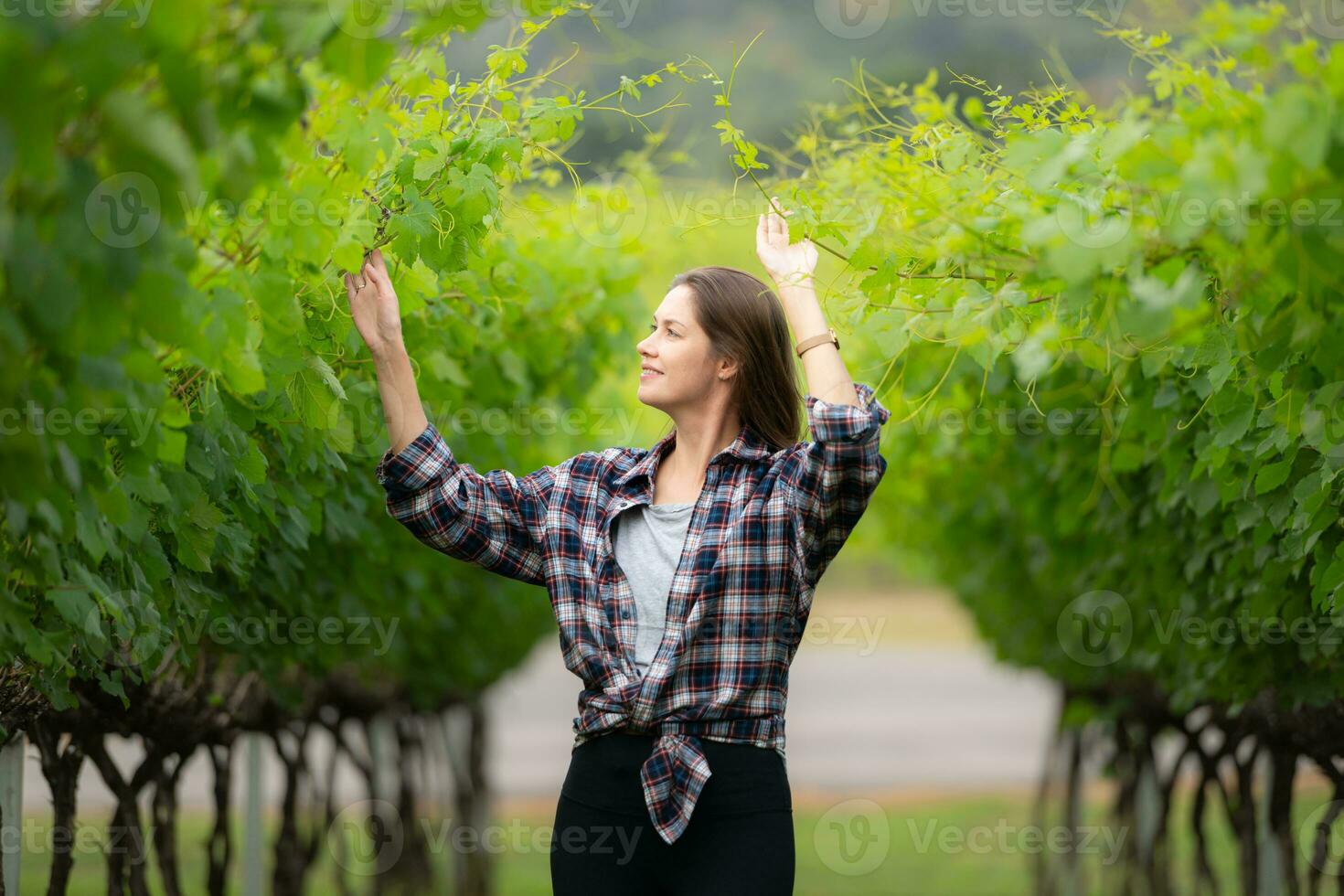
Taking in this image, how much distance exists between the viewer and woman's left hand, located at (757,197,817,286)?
2521mm

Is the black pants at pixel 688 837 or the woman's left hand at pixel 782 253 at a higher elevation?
the woman's left hand at pixel 782 253

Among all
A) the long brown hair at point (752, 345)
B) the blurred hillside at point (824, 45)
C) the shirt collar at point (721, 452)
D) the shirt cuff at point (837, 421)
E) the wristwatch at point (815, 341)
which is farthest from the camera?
the blurred hillside at point (824, 45)

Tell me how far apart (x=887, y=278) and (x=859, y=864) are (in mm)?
8938

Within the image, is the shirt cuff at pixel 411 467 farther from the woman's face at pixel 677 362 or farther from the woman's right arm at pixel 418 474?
the woman's face at pixel 677 362

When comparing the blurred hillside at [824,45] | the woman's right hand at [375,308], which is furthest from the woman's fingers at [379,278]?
the blurred hillside at [824,45]

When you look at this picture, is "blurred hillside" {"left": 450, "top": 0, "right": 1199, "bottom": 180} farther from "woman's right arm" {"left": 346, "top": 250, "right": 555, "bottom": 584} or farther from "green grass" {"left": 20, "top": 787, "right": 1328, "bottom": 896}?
"woman's right arm" {"left": 346, "top": 250, "right": 555, "bottom": 584}

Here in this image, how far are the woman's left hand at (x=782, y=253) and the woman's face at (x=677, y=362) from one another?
0.75 feet

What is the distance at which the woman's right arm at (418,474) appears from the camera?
251 centimetres

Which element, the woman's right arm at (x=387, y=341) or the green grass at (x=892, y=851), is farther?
the green grass at (x=892, y=851)

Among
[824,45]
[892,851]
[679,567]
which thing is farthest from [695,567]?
[824,45]

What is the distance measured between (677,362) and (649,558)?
0.39 meters

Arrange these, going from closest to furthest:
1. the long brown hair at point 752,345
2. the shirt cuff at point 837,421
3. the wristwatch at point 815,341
→ the shirt cuff at point 837,421
the wristwatch at point 815,341
the long brown hair at point 752,345

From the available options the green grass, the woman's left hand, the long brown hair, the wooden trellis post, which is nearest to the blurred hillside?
the green grass

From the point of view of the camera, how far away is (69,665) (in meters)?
2.59
